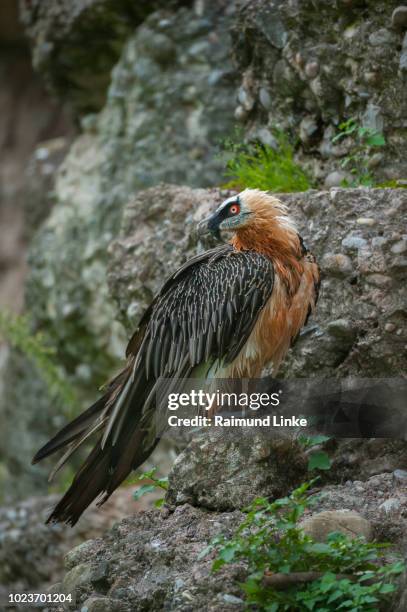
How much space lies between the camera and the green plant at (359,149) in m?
7.05

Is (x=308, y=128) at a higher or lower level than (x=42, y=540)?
higher

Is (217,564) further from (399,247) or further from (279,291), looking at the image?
(399,247)

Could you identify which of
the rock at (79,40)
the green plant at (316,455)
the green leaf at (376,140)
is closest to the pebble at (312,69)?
the green leaf at (376,140)

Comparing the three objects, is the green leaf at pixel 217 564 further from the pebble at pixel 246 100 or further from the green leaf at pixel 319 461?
the pebble at pixel 246 100

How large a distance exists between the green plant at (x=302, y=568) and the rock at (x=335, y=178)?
327 centimetres

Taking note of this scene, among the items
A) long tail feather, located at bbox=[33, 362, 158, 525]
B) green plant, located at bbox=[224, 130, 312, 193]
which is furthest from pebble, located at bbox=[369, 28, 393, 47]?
long tail feather, located at bbox=[33, 362, 158, 525]

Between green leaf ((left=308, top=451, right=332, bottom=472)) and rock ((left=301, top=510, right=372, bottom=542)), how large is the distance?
2.48 ft

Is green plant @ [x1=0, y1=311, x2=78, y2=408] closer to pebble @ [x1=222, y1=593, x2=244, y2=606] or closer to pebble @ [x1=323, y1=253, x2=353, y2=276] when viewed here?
pebble @ [x1=323, y1=253, x2=353, y2=276]

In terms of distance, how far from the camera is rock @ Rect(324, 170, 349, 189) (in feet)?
24.2

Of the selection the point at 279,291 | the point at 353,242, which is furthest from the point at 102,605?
the point at 353,242

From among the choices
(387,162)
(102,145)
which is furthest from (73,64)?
(387,162)

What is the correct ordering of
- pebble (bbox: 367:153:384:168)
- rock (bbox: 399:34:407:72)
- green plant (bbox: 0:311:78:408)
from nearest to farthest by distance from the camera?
rock (bbox: 399:34:407:72)
pebble (bbox: 367:153:384:168)
green plant (bbox: 0:311:78:408)

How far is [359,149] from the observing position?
7.24 meters

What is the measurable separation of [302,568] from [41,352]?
7.35 metres
